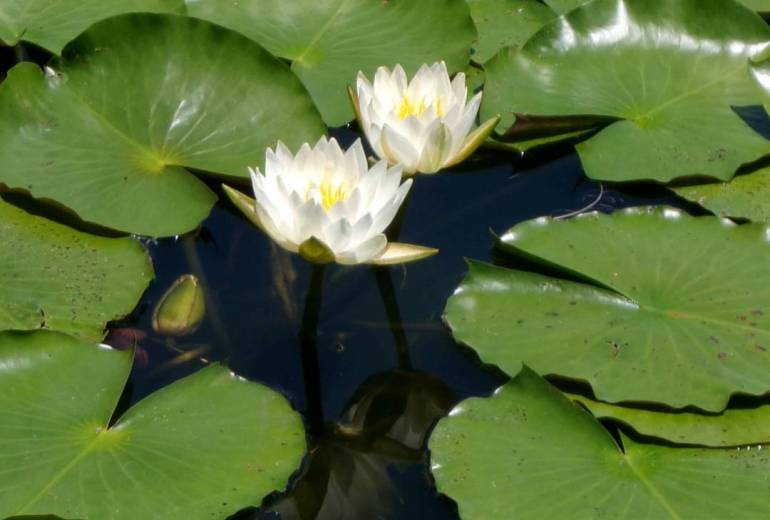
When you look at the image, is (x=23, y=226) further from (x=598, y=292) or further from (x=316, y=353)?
(x=598, y=292)

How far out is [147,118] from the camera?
296 centimetres

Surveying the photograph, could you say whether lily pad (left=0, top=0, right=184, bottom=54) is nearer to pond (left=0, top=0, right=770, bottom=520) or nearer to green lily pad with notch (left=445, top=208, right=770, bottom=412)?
pond (left=0, top=0, right=770, bottom=520)

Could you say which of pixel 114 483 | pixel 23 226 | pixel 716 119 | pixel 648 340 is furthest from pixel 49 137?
pixel 716 119

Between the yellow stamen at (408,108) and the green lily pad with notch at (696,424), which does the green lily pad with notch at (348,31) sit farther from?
the green lily pad with notch at (696,424)

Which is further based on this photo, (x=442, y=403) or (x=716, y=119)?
(x=716, y=119)

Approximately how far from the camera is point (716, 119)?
10.3 feet

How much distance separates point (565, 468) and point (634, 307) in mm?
500

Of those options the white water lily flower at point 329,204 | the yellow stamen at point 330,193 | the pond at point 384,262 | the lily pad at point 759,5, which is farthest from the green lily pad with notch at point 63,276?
the lily pad at point 759,5

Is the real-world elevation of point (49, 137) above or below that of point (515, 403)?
above

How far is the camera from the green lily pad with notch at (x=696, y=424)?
230cm

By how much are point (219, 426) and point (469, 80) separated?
1524mm

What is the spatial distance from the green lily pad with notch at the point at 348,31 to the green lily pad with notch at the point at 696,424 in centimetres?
130

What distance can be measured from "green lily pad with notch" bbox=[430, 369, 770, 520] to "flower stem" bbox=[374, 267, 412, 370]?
0.36m

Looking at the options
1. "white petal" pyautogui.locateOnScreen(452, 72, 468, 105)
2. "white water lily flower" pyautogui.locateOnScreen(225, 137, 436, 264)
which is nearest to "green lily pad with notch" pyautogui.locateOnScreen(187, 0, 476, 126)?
"white petal" pyautogui.locateOnScreen(452, 72, 468, 105)
